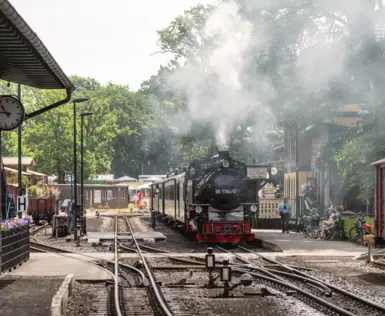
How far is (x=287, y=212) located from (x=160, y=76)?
56.5 meters

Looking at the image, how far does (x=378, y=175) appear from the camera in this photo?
21.9 meters

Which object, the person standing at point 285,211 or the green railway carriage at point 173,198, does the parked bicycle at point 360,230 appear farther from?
the green railway carriage at point 173,198

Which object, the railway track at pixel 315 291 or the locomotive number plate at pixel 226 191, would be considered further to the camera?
the locomotive number plate at pixel 226 191

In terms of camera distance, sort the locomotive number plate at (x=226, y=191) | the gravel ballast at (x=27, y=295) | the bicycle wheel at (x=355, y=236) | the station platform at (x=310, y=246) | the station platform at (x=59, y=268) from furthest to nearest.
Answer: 1. the bicycle wheel at (x=355, y=236)
2. the locomotive number plate at (x=226, y=191)
3. the station platform at (x=310, y=246)
4. the station platform at (x=59, y=268)
5. the gravel ballast at (x=27, y=295)

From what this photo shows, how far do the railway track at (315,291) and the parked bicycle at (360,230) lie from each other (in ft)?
20.3

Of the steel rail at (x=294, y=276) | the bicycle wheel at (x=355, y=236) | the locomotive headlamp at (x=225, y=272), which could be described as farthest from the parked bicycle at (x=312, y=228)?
the locomotive headlamp at (x=225, y=272)

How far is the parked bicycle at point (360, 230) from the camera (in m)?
25.5

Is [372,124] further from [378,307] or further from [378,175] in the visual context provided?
[378,307]

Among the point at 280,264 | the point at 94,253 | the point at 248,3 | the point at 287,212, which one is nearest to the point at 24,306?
the point at 280,264

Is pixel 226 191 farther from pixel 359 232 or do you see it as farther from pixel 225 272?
pixel 225 272

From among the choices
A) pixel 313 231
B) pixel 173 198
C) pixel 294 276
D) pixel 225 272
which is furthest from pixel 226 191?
pixel 225 272

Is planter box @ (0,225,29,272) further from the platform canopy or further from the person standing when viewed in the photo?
the person standing

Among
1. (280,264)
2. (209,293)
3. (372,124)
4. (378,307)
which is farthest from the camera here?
(372,124)

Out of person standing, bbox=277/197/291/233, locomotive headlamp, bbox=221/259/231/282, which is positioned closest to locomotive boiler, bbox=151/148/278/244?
person standing, bbox=277/197/291/233
